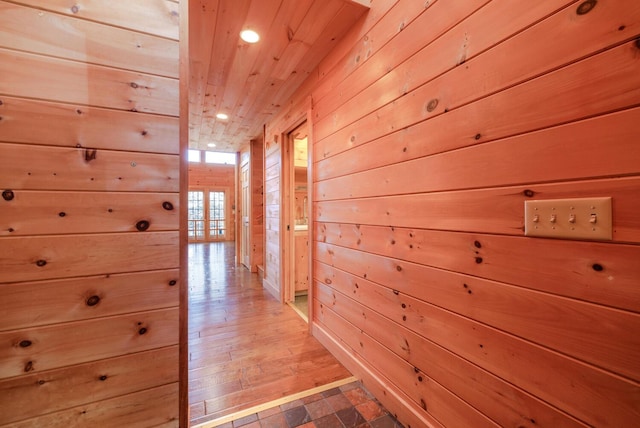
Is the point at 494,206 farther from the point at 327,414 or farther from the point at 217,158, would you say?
the point at 217,158

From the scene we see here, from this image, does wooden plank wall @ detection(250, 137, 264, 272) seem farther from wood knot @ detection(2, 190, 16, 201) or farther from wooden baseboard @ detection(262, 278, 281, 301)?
wood knot @ detection(2, 190, 16, 201)

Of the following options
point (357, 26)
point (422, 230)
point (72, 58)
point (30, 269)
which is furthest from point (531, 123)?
point (30, 269)

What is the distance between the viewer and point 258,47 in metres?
2.04

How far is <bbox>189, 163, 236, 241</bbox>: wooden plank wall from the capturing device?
9.26m

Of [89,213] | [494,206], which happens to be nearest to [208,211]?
[89,213]

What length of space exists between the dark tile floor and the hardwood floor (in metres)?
0.11

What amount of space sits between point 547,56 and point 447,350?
117 centimetres

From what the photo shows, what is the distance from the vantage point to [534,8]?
2.82ft

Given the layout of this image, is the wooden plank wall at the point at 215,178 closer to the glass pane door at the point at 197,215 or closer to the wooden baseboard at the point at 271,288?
the glass pane door at the point at 197,215

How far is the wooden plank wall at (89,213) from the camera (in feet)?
3.29

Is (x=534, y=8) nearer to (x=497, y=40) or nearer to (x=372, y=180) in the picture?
(x=497, y=40)

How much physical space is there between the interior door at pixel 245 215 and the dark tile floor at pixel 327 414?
3556mm

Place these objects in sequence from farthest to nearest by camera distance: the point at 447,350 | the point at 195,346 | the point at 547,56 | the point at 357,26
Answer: the point at 195,346 < the point at 357,26 < the point at 447,350 < the point at 547,56

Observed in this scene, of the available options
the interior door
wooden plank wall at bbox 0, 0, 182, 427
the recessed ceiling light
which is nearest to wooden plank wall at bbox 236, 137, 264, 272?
the interior door
